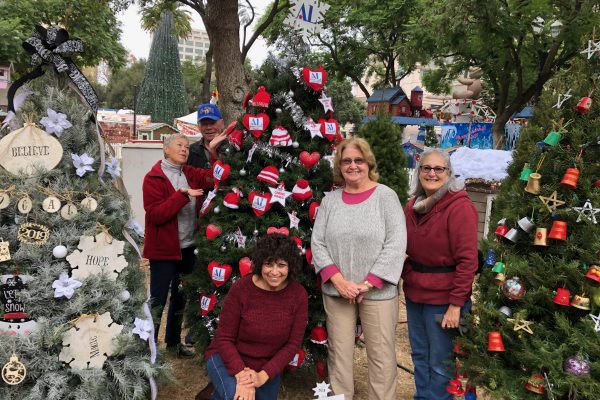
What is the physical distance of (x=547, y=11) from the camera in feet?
30.2

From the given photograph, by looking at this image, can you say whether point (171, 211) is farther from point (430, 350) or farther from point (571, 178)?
point (571, 178)

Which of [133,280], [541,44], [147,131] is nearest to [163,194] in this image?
[133,280]

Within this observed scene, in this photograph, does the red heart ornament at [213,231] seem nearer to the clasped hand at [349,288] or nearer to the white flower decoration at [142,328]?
the white flower decoration at [142,328]

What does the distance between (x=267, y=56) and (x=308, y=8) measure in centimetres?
51

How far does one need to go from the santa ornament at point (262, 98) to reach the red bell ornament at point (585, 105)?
184 centimetres

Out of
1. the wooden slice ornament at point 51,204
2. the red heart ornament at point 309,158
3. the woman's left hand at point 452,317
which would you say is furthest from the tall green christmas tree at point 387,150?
the wooden slice ornament at point 51,204

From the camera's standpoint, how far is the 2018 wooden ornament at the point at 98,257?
2.66 m

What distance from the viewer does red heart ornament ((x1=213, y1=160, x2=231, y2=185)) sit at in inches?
127

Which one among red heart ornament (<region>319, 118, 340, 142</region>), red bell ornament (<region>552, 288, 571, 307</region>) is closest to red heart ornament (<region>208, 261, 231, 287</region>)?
red heart ornament (<region>319, 118, 340, 142</region>)

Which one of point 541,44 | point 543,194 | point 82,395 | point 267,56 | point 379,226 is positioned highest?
point 541,44

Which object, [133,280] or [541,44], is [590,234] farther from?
[541,44]

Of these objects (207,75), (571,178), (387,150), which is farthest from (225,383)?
(207,75)

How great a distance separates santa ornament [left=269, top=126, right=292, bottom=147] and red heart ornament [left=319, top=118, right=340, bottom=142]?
248 mm

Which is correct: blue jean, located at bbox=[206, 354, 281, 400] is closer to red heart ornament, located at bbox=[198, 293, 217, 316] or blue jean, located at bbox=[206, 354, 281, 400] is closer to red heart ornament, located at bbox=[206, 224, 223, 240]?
red heart ornament, located at bbox=[198, 293, 217, 316]
